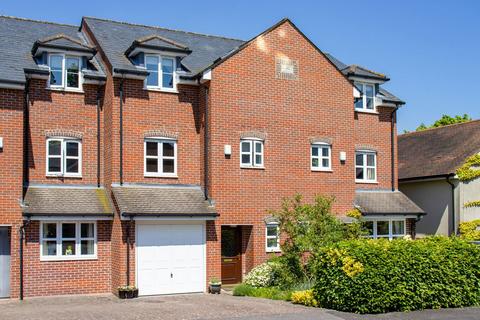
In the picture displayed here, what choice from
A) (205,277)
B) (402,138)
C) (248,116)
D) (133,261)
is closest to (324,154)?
(248,116)

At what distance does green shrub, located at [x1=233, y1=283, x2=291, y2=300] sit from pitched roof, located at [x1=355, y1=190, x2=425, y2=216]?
6.43 metres

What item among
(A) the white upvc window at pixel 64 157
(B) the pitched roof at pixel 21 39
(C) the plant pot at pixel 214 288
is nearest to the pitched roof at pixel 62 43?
(B) the pitched roof at pixel 21 39

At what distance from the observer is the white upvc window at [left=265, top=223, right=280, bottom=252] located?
24.6 metres

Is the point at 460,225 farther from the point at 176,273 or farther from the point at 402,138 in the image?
the point at 176,273

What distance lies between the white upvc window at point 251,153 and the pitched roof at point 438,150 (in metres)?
9.53

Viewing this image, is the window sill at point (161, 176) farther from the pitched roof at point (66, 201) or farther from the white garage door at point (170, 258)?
the white garage door at point (170, 258)

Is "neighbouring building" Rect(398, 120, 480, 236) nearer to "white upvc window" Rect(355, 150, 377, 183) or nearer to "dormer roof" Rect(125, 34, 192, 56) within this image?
"white upvc window" Rect(355, 150, 377, 183)

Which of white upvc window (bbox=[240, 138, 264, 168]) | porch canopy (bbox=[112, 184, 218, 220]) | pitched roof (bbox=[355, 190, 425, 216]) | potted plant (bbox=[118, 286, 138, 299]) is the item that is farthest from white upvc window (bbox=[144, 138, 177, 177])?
pitched roof (bbox=[355, 190, 425, 216])

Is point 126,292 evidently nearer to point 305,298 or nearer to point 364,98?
point 305,298

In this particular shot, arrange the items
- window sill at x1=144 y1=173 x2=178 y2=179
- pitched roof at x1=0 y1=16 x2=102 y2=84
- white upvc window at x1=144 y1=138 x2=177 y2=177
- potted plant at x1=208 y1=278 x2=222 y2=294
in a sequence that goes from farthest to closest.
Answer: white upvc window at x1=144 y1=138 x2=177 y2=177 → window sill at x1=144 y1=173 x2=178 y2=179 → potted plant at x1=208 y1=278 x2=222 y2=294 → pitched roof at x1=0 y1=16 x2=102 y2=84

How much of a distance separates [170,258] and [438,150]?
1578 centimetres

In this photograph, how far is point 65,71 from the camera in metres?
23.5

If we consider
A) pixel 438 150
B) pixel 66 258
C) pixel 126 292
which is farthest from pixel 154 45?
pixel 438 150

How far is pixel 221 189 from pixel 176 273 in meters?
3.32
